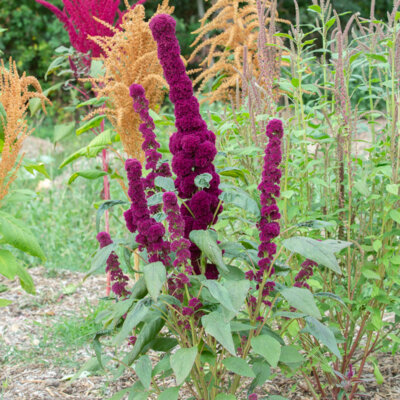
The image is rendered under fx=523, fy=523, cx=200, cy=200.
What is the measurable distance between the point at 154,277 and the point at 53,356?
1907 mm

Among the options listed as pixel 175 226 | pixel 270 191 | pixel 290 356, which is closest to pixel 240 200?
pixel 270 191

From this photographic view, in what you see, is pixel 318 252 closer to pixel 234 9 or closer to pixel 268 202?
pixel 268 202

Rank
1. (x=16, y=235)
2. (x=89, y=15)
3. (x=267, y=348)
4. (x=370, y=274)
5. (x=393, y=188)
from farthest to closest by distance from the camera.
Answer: (x=89, y=15) → (x=16, y=235) → (x=370, y=274) → (x=393, y=188) → (x=267, y=348)

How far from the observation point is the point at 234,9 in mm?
3246

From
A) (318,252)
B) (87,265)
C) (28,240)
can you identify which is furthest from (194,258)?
(87,265)

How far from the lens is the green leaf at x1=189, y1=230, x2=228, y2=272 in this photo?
149 centimetres

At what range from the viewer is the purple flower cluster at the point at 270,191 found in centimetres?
158

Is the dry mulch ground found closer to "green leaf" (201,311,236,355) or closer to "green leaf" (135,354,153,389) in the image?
"green leaf" (135,354,153,389)

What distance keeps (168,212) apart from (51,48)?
1298cm

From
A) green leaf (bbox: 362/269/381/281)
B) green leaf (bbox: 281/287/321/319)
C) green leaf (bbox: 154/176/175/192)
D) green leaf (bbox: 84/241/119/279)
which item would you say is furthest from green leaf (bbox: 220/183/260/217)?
green leaf (bbox: 362/269/381/281)

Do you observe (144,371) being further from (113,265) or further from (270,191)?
(270,191)

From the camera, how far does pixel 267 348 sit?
1551mm

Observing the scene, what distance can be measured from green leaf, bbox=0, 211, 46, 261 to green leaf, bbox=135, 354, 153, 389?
1071 mm

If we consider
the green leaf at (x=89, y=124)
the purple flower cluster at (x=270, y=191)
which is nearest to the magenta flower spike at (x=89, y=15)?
the green leaf at (x=89, y=124)
